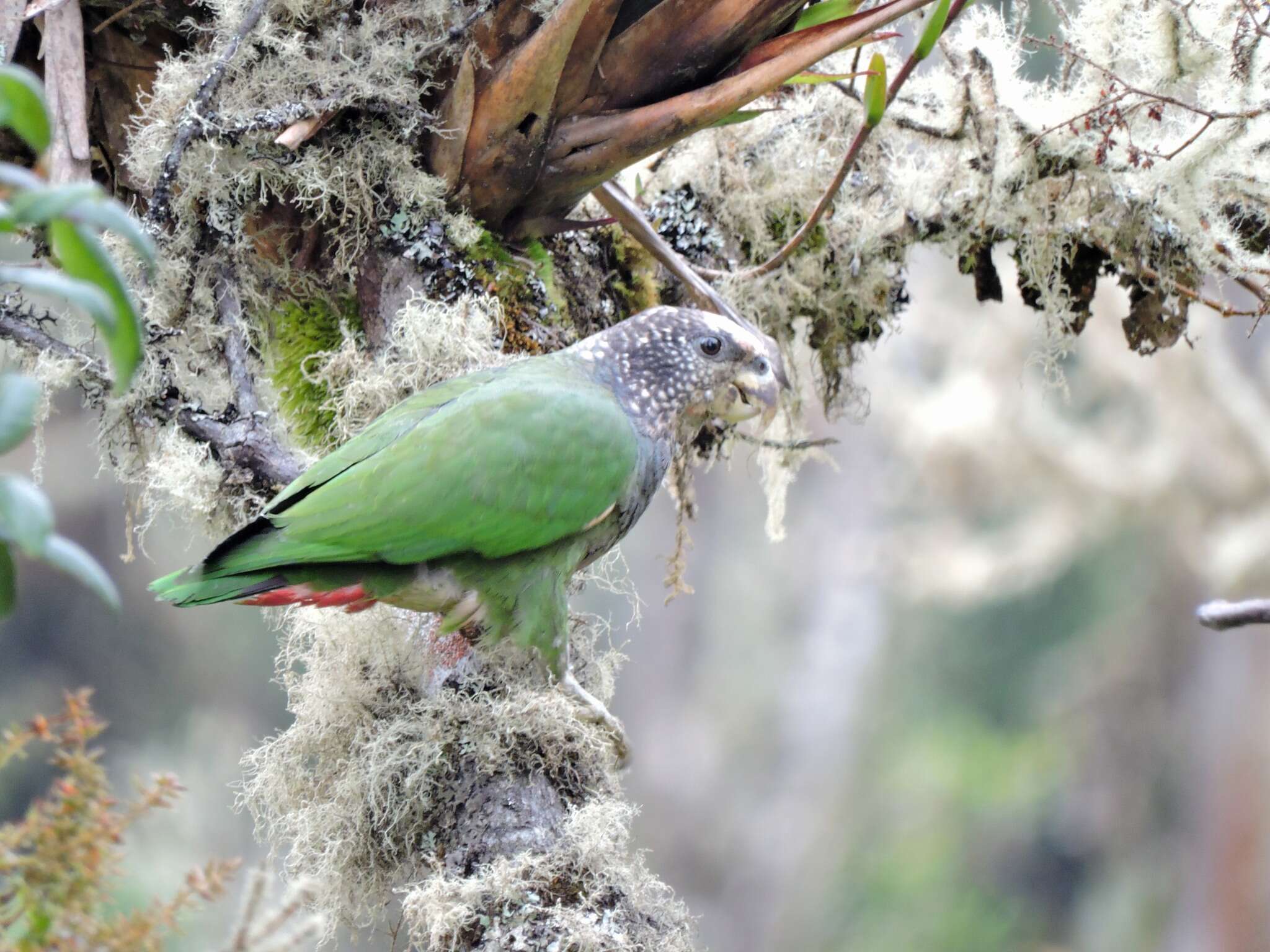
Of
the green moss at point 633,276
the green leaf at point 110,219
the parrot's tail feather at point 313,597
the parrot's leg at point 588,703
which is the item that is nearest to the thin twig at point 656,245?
the green moss at point 633,276

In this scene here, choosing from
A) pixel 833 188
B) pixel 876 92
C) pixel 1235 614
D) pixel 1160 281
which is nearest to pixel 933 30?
pixel 876 92

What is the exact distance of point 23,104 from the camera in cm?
90

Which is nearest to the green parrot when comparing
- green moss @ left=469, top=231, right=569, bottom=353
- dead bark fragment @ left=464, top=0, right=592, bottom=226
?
green moss @ left=469, top=231, right=569, bottom=353

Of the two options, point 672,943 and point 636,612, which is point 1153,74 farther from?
point 672,943

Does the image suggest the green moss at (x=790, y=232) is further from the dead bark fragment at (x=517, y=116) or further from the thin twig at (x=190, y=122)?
the thin twig at (x=190, y=122)

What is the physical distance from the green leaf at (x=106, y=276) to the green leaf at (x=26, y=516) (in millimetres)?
123

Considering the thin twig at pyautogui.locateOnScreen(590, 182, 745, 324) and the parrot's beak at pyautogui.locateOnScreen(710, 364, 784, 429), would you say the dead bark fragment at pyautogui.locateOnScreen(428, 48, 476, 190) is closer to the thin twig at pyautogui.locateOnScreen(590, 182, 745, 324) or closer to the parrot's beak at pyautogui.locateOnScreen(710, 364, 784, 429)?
the thin twig at pyautogui.locateOnScreen(590, 182, 745, 324)

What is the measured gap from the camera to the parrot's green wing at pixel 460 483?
213 centimetres

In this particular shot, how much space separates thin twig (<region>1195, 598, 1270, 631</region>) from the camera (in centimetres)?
121

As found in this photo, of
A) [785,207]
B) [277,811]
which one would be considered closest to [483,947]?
[277,811]

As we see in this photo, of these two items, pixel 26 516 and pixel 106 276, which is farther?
pixel 106 276

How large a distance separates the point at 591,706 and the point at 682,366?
0.80 meters

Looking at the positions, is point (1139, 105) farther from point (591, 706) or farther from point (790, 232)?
point (591, 706)

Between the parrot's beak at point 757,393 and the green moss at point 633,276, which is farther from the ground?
the green moss at point 633,276
